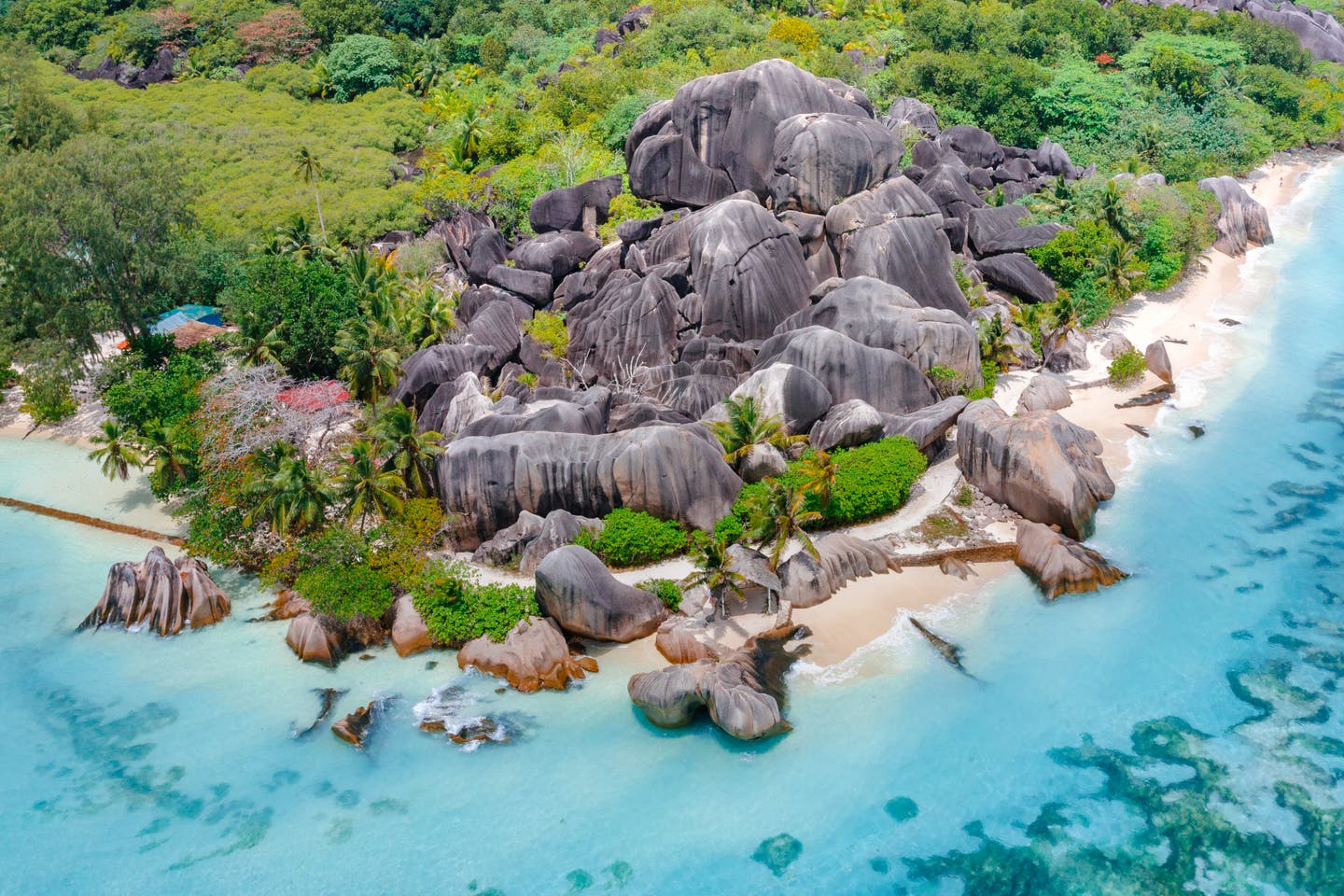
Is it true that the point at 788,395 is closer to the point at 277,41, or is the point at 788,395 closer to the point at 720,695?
the point at 720,695

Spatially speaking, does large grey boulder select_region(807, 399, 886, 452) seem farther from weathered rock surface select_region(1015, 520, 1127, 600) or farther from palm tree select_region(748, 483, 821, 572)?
weathered rock surface select_region(1015, 520, 1127, 600)

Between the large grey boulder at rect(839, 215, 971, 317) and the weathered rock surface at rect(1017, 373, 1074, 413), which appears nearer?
the weathered rock surface at rect(1017, 373, 1074, 413)

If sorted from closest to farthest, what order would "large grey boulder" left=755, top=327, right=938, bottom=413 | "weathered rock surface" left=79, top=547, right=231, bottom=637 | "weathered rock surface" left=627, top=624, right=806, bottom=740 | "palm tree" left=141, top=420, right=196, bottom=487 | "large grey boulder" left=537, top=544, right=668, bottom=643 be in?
"weathered rock surface" left=627, top=624, right=806, bottom=740, "large grey boulder" left=537, top=544, right=668, bottom=643, "weathered rock surface" left=79, top=547, right=231, bottom=637, "palm tree" left=141, top=420, right=196, bottom=487, "large grey boulder" left=755, top=327, right=938, bottom=413

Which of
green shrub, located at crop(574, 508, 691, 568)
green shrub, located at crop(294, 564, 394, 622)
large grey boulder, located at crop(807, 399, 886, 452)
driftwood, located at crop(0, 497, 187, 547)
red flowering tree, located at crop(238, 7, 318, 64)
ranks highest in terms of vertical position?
red flowering tree, located at crop(238, 7, 318, 64)

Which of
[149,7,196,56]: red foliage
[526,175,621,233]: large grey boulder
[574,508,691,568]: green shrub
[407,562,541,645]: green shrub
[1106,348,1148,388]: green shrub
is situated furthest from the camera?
[149,7,196,56]: red foliage

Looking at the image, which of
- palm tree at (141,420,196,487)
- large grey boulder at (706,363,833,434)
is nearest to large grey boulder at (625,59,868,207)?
large grey boulder at (706,363,833,434)

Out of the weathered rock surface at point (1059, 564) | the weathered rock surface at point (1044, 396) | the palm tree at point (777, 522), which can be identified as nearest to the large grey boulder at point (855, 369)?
the weathered rock surface at point (1044, 396)

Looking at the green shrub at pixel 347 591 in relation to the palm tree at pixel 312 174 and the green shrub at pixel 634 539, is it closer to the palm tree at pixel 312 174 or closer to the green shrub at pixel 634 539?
the green shrub at pixel 634 539

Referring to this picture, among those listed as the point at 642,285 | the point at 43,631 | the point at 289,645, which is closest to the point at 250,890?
the point at 289,645
